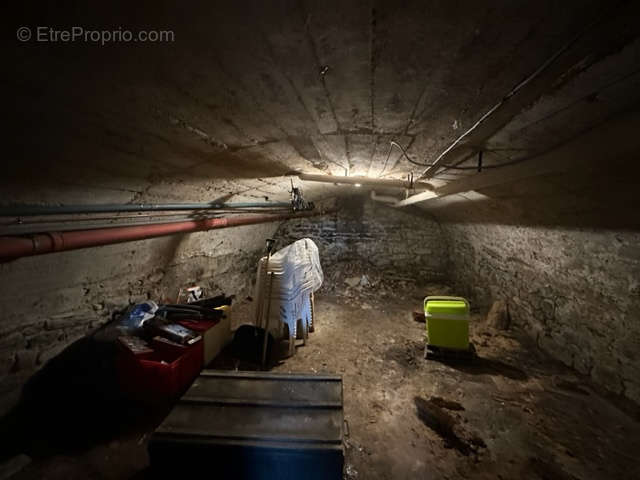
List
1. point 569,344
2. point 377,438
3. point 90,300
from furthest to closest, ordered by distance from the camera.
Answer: point 569,344 → point 90,300 → point 377,438

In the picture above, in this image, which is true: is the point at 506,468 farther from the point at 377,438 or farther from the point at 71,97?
the point at 71,97

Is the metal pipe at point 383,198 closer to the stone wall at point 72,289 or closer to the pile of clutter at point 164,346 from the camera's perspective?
the stone wall at point 72,289

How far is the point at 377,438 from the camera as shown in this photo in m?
2.26

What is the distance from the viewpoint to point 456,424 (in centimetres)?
238

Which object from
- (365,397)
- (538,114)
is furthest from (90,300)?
(538,114)

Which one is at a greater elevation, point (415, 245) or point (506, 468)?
point (415, 245)

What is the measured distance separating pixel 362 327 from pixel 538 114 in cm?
393

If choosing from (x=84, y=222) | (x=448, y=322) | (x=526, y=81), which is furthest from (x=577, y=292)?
(x=84, y=222)

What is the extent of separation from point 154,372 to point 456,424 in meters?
3.03

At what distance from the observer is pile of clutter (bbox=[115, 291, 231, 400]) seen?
2.43 meters

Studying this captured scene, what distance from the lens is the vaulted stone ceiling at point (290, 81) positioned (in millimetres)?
773

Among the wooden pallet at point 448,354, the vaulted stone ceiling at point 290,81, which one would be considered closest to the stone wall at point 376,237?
the wooden pallet at point 448,354

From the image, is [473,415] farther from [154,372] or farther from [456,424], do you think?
[154,372]

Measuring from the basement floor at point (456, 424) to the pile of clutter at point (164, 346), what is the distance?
1.12 ft
